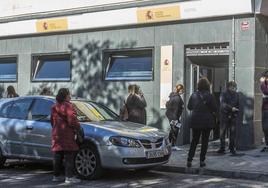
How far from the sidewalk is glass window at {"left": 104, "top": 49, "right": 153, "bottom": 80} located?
11.2ft

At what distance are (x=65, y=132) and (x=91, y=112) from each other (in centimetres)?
138

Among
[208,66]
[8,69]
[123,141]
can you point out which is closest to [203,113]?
[123,141]

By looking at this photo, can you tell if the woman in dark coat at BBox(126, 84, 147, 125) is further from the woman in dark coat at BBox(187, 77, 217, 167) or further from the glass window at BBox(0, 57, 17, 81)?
the glass window at BBox(0, 57, 17, 81)

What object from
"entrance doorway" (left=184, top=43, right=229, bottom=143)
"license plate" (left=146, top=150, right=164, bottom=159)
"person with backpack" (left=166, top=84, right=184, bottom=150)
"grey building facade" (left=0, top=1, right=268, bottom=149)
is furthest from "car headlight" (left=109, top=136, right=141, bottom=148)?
"entrance doorway" (left=184, top=43, right=229, bottom=143)

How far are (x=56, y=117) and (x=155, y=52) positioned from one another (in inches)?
251

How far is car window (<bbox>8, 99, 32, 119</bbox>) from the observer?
1109 cm

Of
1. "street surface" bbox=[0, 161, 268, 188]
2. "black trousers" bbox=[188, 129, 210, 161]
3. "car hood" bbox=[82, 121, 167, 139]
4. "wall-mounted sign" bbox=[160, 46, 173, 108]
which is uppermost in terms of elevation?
"wall-mounted sign" bbox=[160, 46, 173, 108]

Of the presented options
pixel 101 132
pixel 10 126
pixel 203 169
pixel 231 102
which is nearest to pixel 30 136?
pixel 10 126

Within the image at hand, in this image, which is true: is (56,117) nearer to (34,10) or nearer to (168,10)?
(168,10)

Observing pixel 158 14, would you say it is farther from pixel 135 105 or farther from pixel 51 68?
pixel 51 68

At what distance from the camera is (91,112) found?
1082 centimetres

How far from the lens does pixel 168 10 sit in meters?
15.0

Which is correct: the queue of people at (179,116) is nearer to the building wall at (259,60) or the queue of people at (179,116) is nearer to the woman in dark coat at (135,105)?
the woman in dark coat at (135,105)

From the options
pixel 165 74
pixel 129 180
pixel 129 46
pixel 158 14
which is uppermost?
pixel 158 14
